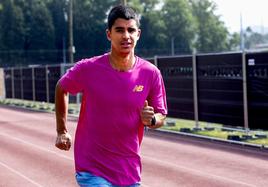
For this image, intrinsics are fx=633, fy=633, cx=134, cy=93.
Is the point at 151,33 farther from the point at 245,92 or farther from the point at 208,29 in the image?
the point at 245,92

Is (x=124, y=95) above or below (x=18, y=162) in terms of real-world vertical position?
above

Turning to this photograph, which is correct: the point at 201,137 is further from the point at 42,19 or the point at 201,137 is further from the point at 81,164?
the point at 42,19

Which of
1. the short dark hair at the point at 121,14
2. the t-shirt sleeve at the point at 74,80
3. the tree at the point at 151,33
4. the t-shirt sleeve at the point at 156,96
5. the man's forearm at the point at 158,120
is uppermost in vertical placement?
the tree at the point at 151,33

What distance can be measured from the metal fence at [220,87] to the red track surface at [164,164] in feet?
4.77

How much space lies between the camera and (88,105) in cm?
466

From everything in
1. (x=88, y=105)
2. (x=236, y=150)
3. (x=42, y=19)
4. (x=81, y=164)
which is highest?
(x=42, y=19)

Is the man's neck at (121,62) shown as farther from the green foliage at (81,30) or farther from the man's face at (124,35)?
the green foliage at (81,30)

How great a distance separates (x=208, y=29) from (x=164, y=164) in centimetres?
11754

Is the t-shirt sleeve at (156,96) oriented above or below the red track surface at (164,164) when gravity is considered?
above

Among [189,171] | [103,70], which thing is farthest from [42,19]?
[103,70]

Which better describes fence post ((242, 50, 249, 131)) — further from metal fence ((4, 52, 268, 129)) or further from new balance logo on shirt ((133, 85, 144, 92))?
new balance logo on shirt ((133, 85, 144, 92))

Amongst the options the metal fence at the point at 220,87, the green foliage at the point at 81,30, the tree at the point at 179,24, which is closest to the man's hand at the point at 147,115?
the metal fence at the point at 220,87

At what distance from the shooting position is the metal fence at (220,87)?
17.3m

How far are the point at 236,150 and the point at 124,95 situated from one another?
37.4 ft
